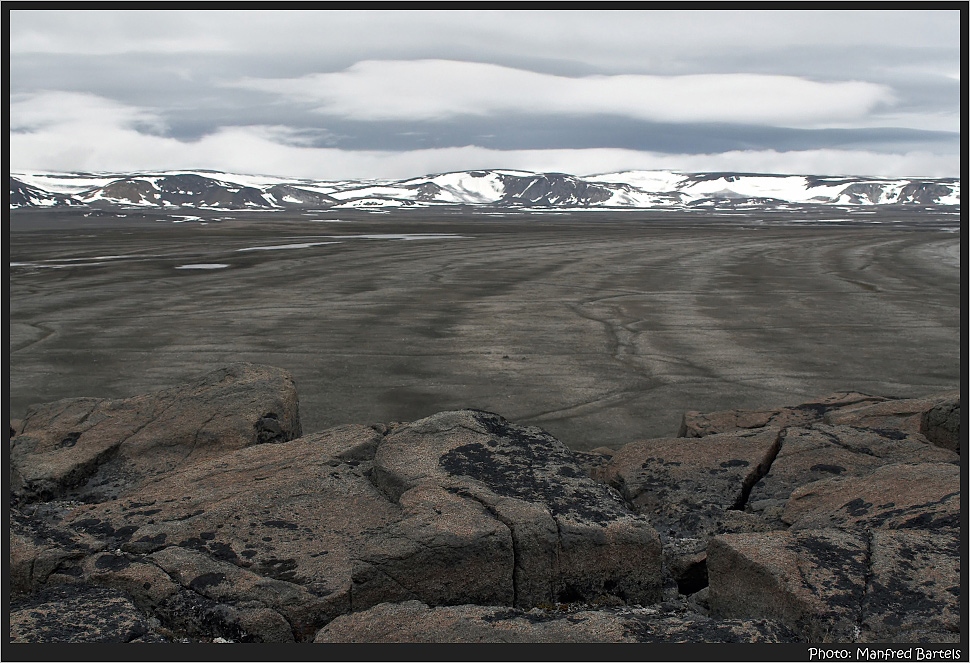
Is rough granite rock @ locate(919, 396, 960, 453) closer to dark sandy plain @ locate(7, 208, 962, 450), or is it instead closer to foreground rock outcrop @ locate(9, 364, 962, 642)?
foreground rock outcrop @ locate(9, 364, 962, 642)

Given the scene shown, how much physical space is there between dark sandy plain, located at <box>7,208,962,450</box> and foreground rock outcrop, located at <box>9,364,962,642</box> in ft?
5.05

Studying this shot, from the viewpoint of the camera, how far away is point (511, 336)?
1038 centimetres

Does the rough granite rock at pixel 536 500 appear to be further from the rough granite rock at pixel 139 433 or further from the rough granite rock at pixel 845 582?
the rough granite rock at pixel 139 433

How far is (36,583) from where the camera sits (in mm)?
3098

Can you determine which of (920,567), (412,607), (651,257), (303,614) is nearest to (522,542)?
(412,607)

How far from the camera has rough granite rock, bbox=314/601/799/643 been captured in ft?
7.74

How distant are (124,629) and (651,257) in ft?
78.0

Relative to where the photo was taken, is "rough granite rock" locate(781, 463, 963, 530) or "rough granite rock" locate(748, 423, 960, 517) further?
"rough granite rock" locate(748, 423, 960, 517)

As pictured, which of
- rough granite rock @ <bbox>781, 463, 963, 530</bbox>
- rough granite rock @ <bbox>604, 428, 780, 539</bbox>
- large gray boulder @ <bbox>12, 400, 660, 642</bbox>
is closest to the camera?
large gray boulder @ <bbox>12, 400, 660, 642</bbox>

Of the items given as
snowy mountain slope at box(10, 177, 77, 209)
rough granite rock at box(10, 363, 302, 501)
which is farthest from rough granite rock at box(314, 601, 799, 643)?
snowy mountain slope at box(10, 177, 77, 209)

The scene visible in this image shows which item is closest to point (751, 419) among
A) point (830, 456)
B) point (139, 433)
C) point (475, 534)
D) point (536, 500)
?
point (830, 456)

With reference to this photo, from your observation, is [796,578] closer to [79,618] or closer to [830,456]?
[830,456]

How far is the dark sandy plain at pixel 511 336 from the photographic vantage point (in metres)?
7.31

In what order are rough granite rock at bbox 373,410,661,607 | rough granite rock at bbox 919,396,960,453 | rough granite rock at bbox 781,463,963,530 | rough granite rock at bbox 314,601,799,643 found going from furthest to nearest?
rough granite rock at bbox 919,396,960,453 → rough granite rock at bbox 781,463,963,530 → rough granite rock at bbox 373,410,661,607 → rough granite rock at bbox 314,601,799,643
